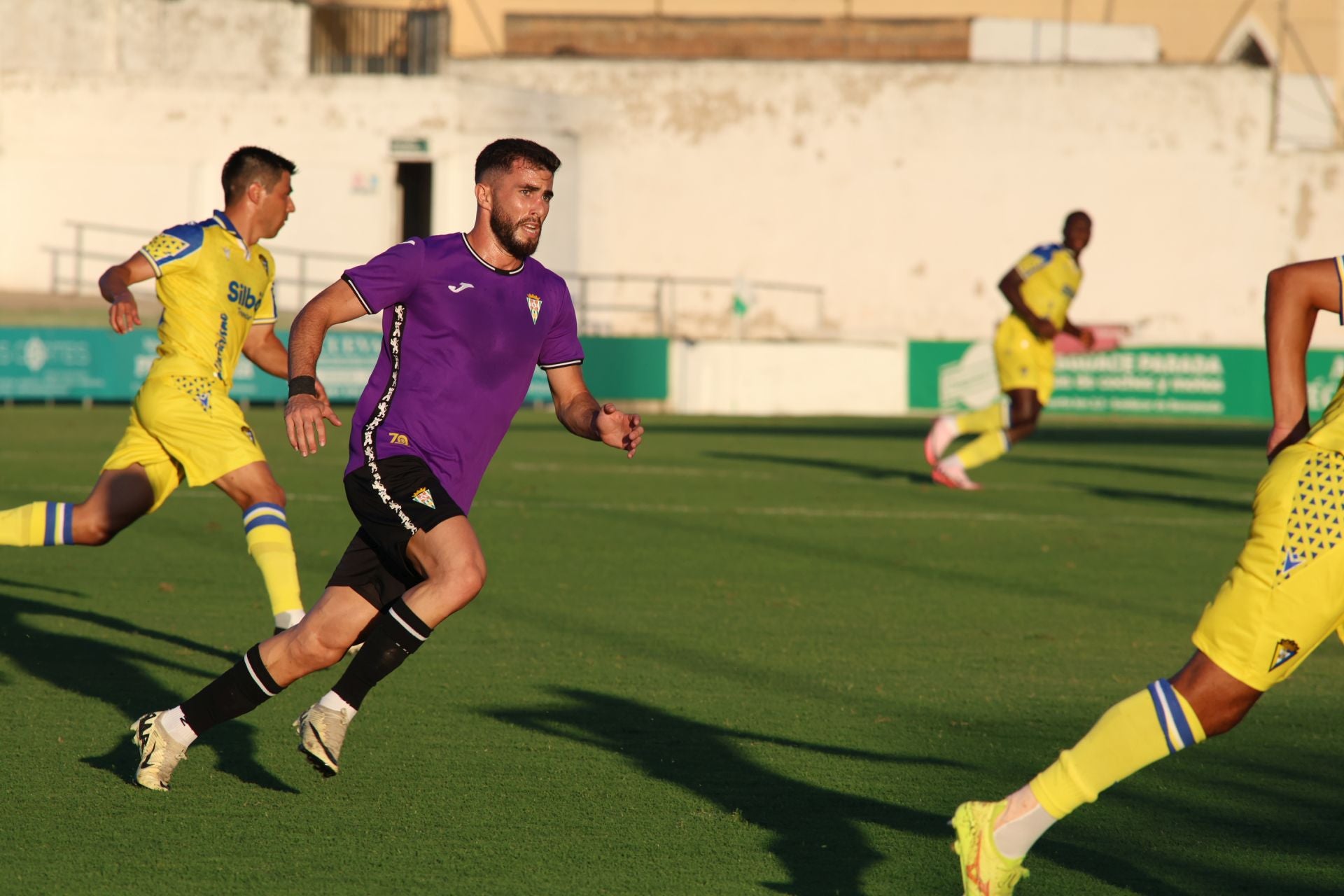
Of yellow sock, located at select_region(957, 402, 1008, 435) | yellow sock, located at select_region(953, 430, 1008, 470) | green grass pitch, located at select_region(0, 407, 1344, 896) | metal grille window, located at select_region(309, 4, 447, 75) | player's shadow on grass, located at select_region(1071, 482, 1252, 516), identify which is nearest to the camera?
green grass pitch, located at select_region(0, 407, 1344, 896)

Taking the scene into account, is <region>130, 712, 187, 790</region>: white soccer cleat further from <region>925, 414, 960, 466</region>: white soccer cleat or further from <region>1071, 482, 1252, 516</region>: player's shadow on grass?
<region>925, 414, 960, 466</region>: white soccer cleat

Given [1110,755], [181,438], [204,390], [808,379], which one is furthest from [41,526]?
[808,379]

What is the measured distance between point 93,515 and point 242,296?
3.83ft

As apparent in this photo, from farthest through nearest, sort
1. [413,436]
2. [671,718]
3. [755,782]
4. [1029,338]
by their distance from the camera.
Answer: [1029,338] < [671,718] < [755,782] < [413,436]

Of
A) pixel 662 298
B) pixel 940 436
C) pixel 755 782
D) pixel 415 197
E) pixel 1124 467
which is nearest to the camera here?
pixel 755 782

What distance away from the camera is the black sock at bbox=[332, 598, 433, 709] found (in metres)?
5.00

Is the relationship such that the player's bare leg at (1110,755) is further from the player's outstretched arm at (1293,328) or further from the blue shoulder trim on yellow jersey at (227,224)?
the blue shoulder trim on yellow jersey at (227,224)

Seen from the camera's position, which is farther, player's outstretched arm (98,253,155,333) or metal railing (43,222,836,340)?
metal railing (43,222,836,340)

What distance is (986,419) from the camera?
1585 cm

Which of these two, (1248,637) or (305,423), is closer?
(1248,637)

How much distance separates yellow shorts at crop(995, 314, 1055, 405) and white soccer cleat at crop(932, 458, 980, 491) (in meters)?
0.83

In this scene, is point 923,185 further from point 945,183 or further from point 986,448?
point 986,448

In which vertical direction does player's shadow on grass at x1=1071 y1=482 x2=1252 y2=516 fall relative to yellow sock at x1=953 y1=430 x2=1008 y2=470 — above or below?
below

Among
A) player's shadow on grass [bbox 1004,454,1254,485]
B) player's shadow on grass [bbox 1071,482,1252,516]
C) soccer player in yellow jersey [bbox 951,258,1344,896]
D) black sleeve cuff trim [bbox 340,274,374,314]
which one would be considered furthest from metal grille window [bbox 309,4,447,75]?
soccer player in yellow jersey [bbox 951,258,1344,896]
